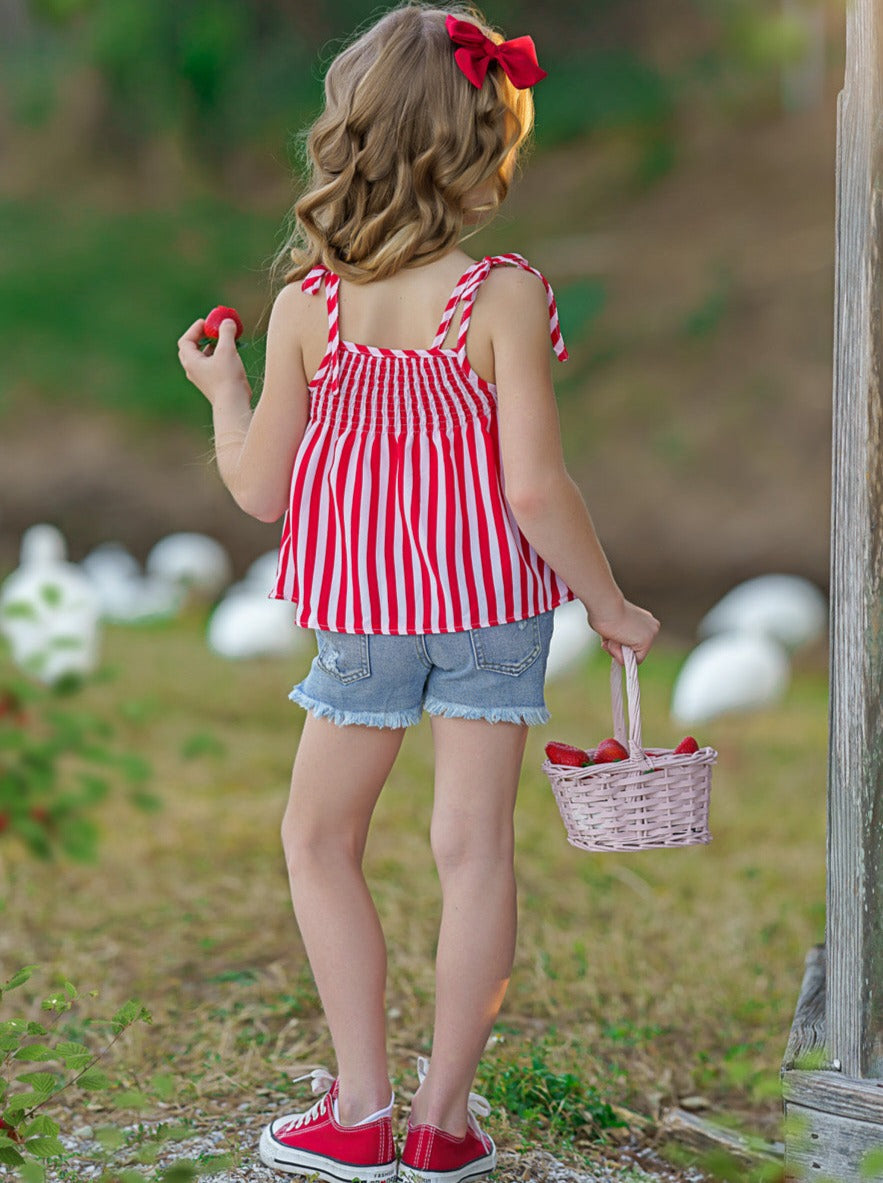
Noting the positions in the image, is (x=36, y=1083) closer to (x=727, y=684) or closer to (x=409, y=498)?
(x=409, y=498)

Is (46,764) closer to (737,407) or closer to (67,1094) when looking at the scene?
(67,1094)

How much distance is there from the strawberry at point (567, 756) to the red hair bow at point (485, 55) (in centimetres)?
71

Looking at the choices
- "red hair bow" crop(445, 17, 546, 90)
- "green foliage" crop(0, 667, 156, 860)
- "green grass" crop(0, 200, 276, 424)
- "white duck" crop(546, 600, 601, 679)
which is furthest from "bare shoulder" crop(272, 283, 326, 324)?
"green grass" crop(0, 200, 276, 424)

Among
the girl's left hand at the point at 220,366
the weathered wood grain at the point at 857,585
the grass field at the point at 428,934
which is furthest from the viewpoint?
the grass field at the point at 428,934

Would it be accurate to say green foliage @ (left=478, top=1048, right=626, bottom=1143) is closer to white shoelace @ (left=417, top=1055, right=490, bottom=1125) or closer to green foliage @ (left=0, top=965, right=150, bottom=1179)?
white shoelace @ (left=417, top=1055, right=490, bottom=1125)

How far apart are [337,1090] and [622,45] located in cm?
982

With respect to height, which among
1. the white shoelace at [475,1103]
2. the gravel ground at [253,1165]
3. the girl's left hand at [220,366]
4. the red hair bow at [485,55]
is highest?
the red hair bow at [485,55]

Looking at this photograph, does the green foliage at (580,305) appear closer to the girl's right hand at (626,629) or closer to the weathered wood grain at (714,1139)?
the weathered wood grain at (714,1139)

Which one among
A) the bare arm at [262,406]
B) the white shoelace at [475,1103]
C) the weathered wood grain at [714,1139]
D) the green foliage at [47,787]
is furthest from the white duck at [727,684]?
the bare arm at [262,406]

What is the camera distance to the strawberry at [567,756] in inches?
61.9

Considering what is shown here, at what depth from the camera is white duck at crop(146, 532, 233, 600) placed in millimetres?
6047

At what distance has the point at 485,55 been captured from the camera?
1.45 metres

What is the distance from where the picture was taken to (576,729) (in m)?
4.28

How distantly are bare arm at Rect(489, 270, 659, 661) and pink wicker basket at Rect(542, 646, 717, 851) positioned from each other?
0.20 meters
